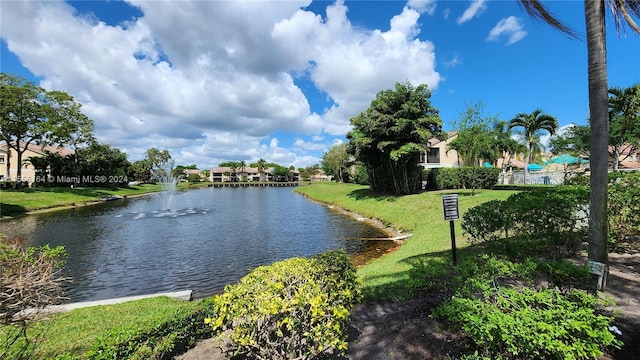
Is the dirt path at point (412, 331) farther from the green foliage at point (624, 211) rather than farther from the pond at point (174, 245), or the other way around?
the pond at point (174, 245)

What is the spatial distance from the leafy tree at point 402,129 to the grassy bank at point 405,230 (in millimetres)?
3542

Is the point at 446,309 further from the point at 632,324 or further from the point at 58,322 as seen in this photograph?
the point at 58,322

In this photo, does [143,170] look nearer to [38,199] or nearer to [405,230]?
[38,199]

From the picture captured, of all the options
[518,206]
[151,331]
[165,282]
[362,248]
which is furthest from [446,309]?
[362,248]

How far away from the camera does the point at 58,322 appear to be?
17.7 feet

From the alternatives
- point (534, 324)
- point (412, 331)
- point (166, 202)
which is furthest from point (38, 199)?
point (534, 324)

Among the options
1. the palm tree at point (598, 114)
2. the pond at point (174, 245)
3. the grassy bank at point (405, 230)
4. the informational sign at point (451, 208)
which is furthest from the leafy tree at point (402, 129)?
the palm tree at point (598, 114)

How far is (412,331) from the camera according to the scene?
4.07 m

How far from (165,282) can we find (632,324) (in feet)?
37.6

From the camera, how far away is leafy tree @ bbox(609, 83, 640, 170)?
20641mm

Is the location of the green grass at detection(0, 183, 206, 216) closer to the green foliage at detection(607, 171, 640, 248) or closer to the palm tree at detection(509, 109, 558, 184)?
the green foliage at detection(607, 171, 640, 248)

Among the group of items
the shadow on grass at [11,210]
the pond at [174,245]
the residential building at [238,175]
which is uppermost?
the residential building at [238,175]

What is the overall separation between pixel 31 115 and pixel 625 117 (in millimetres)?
62223

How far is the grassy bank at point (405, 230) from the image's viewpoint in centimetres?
623
